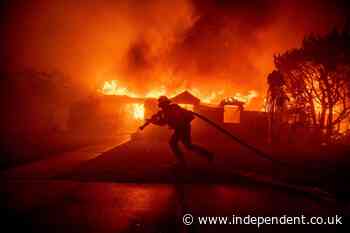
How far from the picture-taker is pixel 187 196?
5.80 meters

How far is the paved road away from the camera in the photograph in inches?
166

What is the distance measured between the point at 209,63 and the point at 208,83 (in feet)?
12.0

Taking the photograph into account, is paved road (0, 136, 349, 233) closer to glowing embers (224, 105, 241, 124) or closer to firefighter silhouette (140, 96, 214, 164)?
firefighter silhouette (140, 96, 214, 164)

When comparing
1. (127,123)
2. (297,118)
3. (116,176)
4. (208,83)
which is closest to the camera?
(116,176)

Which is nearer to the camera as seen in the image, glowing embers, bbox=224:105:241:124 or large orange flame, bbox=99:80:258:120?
glowing embers, bbox=224:105:241:124

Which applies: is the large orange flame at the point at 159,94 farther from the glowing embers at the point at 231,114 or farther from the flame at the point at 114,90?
the glowing embers at the point at 231,114

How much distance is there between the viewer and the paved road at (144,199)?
13.8 ft

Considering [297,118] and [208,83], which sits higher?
[208,83]

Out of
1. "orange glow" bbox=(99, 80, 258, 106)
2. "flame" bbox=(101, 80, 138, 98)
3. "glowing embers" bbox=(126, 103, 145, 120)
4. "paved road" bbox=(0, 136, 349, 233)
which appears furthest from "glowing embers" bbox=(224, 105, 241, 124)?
"flame" bbox=(101, 80, 138, 98)

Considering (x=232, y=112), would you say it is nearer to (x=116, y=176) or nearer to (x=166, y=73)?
(x=116, y=176)

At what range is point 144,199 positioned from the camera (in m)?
5.57


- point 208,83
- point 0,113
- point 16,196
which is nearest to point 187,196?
point 16,196

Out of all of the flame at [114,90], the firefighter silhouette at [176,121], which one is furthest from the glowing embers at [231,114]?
the flame at [114,90]

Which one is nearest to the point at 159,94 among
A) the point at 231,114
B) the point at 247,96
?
the point at 247,96
